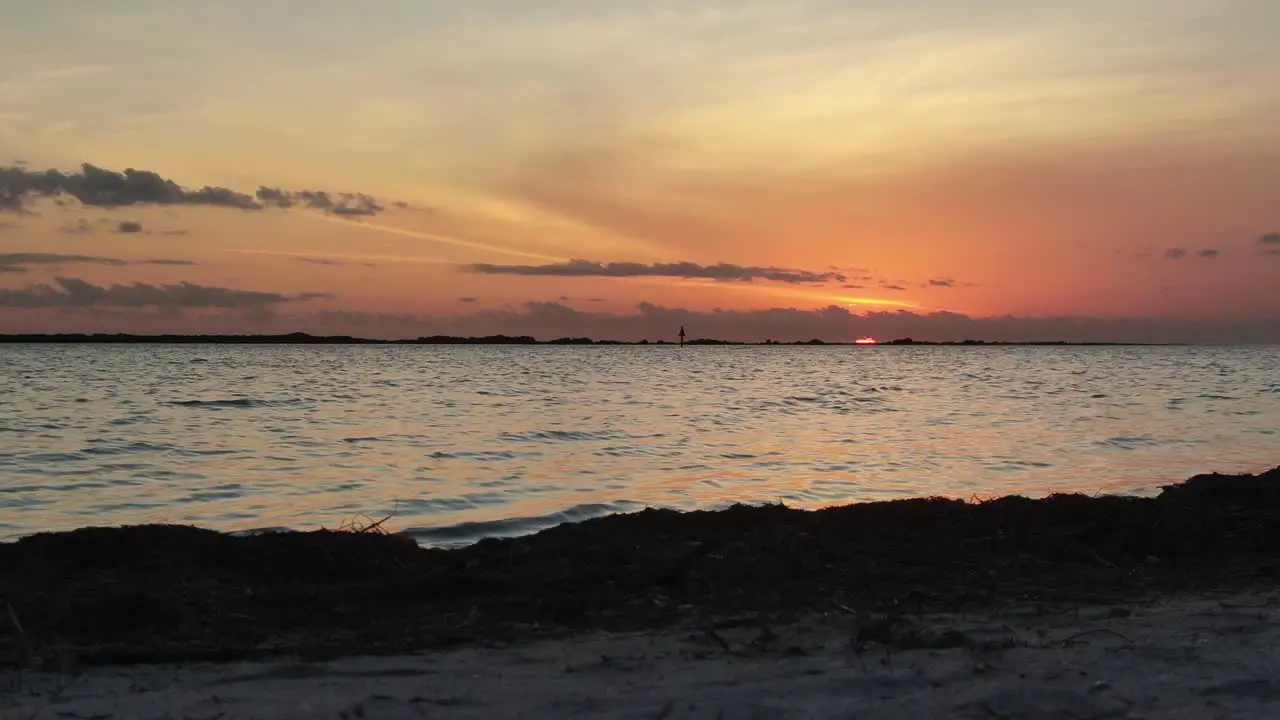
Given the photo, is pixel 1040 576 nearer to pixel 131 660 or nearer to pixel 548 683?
pixel 548 683

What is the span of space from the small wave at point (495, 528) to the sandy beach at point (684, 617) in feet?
10.7

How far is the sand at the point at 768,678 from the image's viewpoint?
5379 mm

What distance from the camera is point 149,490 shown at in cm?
1756

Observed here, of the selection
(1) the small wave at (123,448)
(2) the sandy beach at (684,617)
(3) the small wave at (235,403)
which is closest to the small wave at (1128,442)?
(2) the sandy beach at (684,617)

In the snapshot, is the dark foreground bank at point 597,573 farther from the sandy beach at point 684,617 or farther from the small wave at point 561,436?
the small wave at point 561,436

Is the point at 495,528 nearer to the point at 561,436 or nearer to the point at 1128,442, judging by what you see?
the point at 561,436

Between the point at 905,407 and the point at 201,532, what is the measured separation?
1317 inches

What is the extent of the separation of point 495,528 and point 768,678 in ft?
28.1

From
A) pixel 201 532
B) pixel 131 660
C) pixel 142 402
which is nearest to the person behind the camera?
pixel 131 660

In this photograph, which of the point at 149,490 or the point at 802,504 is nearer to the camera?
the point at 802,504

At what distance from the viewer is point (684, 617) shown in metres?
7.57

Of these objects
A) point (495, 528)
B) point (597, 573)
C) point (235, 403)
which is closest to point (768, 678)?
point (597, 573)

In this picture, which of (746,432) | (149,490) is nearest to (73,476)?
(149,490)

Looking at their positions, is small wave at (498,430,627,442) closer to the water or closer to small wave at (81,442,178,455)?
the water
